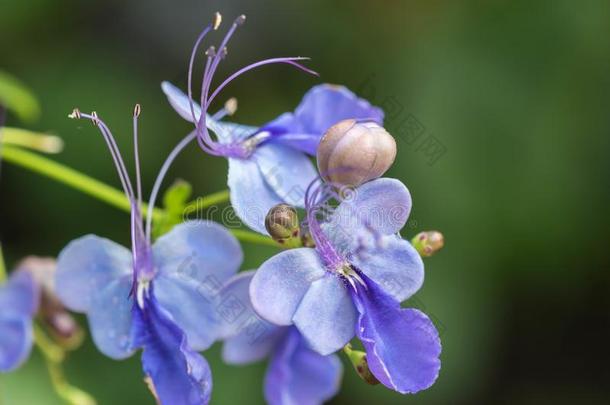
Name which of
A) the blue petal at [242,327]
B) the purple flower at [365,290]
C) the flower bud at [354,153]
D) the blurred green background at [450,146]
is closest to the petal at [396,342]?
the purple flower at [365,290]

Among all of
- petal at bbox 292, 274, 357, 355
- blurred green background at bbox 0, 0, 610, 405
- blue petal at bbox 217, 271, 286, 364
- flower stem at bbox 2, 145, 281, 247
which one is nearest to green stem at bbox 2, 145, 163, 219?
flower stem at bbox 2, 145, 281, 247

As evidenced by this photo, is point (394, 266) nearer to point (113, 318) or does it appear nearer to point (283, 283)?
point (283, 283)

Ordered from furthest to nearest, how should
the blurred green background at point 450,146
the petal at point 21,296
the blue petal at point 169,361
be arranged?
the blurred green background at point 450,146, the petal at point 21,296, the blue petal at point 169,361

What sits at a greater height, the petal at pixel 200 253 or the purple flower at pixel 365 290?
the purple flower at pixel 365 290

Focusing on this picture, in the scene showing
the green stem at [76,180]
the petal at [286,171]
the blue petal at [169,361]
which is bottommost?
the green stem at [76,180]

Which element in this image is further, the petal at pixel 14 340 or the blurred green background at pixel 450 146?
the blurred green background at pixel 450 146

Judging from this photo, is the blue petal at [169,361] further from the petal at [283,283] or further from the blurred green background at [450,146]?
the blurred green background at [450,146]

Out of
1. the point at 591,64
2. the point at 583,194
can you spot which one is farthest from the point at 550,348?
the point at 591,64
